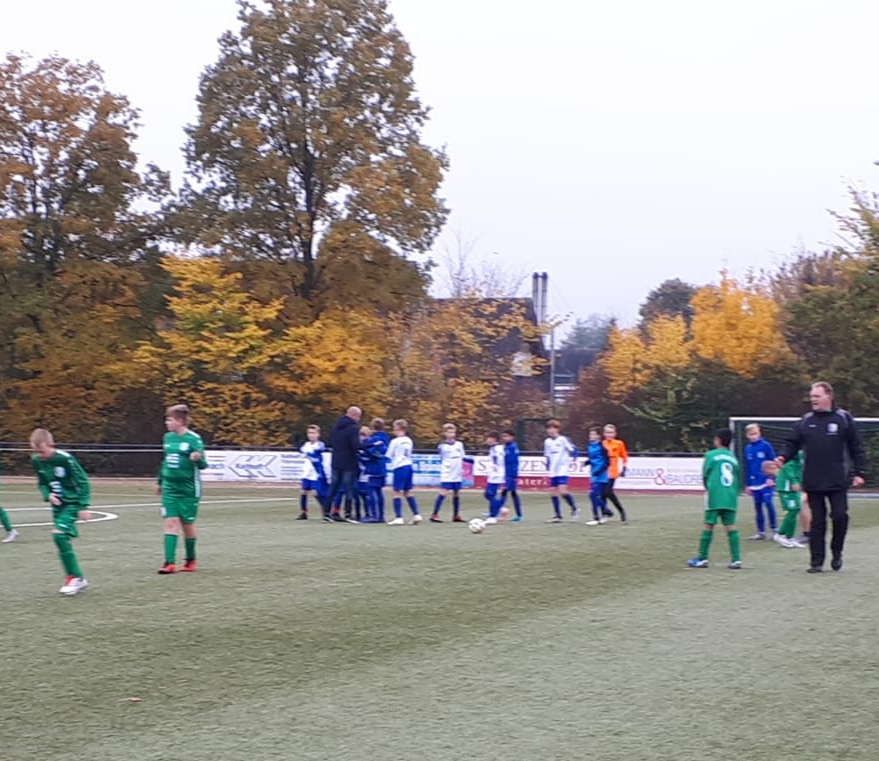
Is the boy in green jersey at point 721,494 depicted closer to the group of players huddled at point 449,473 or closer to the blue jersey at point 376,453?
the group of players huddled at point 449,473

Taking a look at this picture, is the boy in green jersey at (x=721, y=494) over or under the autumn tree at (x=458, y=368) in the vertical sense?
under

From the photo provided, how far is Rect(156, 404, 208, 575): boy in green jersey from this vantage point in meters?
12.5

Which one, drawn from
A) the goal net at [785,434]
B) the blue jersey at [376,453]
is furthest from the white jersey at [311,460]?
the goal net at [785,434]

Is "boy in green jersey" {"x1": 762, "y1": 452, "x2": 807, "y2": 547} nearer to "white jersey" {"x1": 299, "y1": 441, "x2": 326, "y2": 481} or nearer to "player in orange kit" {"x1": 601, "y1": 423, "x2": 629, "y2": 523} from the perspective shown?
"player in orange kit" {"x1": 601, "y1": 423, "x2": 629, "y2": 523}

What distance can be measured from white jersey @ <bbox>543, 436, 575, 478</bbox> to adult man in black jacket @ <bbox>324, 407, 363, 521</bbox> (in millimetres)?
3566

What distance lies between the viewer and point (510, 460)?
22250mm

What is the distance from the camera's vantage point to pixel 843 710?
6.61m

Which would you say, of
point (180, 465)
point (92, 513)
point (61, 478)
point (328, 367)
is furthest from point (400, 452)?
point (328, 367)

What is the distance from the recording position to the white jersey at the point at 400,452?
2184cm

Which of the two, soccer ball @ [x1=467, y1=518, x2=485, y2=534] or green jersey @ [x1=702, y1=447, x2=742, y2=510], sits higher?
green jersey @ [x1=702, y1=447, x2=742, y2=510]

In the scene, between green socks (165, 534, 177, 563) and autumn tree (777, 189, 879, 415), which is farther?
autumn tree (777, 189, 879, 415)

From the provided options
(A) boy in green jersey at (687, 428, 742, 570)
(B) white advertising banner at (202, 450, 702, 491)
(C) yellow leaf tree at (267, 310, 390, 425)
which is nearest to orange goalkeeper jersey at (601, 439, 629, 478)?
(A) boy in green jersey at (687, 428, 742, 570)

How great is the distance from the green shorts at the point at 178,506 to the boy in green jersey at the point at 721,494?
18.0 ft

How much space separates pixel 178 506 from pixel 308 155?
108ft
